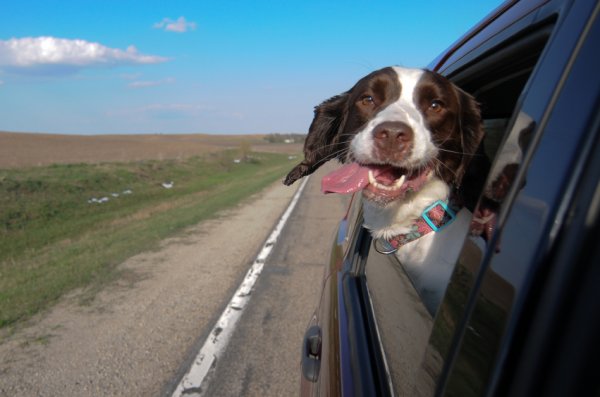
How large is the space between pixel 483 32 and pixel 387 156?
762 mm

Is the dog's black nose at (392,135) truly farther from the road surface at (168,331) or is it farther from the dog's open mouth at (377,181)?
the road surface at (168,331)

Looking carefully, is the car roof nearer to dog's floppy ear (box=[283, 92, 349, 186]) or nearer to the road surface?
dog's floppy ear (box=[283, 92, 349, 186])

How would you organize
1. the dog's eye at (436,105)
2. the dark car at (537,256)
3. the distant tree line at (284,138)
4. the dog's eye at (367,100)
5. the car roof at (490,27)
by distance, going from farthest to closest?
the distant tree line at (284,138)
the dog's eye at (367,100)
the dog's eye at (436,105)
the car roof at (490,27)
the dark car at (537,256)

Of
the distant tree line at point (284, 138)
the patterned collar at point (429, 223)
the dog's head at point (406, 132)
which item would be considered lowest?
the distant tree line at point (284, 138)

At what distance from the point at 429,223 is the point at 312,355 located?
82cm

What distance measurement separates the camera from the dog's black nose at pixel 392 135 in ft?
8.10

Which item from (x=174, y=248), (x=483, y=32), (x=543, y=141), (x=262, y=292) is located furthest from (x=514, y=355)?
(x=174, y=248)

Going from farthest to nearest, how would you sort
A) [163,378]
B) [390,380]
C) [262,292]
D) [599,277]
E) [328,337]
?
[262,292], [163,378], [328,337], [390,380], [599,277]

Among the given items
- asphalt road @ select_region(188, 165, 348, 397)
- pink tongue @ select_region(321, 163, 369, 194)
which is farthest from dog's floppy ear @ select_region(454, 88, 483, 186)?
asphalt road @ select_region(188, 165, 348, 397)

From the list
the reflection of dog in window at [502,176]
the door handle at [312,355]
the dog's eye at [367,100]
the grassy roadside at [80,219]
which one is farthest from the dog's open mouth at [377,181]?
the grassy roadside at [80,219]

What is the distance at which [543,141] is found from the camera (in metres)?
0.88

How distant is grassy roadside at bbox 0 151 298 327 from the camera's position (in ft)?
26.1

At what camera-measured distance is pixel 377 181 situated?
262 cm

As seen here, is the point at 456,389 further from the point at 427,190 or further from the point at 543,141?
the point at 427,190
